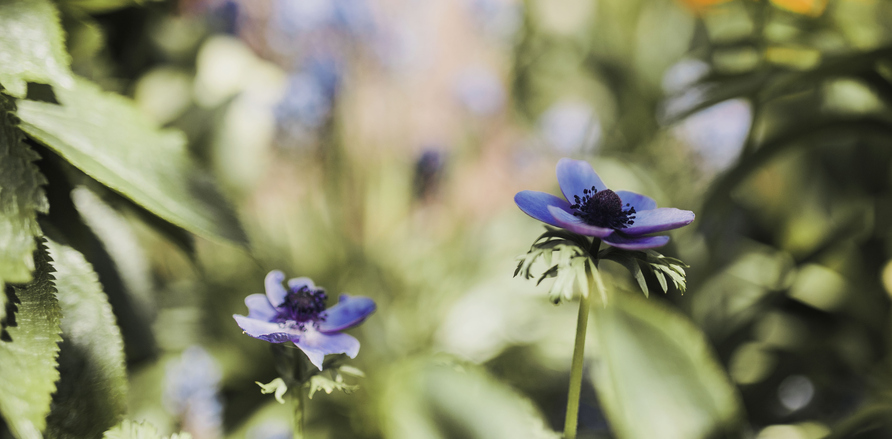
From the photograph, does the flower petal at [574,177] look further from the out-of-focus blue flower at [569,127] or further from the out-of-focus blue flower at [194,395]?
the out-of-focus blue flower at [569,127]

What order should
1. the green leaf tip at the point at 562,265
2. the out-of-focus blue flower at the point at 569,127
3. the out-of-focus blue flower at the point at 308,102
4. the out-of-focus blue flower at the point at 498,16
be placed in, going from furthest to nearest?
the out-of-focus blue flower at the point at 498,16 < the out-of-focus blue flower at the point at 569,127 < the out-of-focus blue flower at the point at 308,102 < the green leaf tip at the point at 562,265

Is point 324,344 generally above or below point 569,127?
below

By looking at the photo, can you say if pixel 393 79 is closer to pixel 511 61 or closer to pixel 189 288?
pixel 511 61

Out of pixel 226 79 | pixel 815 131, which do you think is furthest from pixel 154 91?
pixel 815 131

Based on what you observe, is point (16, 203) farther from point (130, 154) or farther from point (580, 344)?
point (580, 344)

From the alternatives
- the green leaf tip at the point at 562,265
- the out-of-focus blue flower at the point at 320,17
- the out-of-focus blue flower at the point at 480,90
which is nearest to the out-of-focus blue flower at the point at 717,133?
the out-of-focus blue flower at the point at 480,90

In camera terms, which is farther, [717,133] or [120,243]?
[717,133]

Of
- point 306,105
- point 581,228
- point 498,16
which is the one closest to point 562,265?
point 581,228

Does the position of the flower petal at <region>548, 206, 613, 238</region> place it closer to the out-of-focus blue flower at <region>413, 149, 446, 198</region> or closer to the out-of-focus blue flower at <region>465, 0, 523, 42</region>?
the out-of-focus blue flower at <region>413, 149, 446, 198</region>
